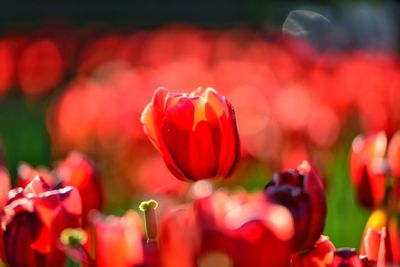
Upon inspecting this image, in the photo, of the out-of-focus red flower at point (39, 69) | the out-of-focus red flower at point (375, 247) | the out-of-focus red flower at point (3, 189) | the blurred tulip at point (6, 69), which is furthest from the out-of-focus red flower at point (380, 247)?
the blurred tulip at point (6, 69)

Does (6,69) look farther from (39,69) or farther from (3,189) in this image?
(3,189)

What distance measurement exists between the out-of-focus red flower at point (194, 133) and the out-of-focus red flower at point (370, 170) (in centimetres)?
37

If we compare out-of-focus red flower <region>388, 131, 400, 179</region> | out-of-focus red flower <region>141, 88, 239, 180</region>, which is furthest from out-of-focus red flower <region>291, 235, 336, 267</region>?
out-of-focus red flower <region>388, 131, 400, 179</region>

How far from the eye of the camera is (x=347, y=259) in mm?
1433

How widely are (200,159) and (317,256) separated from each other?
0.25 metres

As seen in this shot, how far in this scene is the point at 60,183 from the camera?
1.62 metres

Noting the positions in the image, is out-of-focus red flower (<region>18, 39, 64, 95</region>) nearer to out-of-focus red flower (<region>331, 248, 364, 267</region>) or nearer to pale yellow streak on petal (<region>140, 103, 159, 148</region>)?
pale yellow streak on petal (<region>140, 103, 159, 148</region>)

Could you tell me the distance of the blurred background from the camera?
3672mm

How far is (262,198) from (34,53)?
6810 mm

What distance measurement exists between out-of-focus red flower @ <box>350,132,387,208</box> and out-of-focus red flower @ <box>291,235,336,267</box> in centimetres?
48

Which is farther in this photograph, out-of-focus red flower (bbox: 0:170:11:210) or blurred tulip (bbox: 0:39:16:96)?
blurred tulip (bbox: 0:39:16:96)

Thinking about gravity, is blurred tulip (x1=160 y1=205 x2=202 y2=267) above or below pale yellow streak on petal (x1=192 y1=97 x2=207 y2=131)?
below

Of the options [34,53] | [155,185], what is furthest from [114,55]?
[155,185]

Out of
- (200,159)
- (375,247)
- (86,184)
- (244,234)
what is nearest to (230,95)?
(86,184)
